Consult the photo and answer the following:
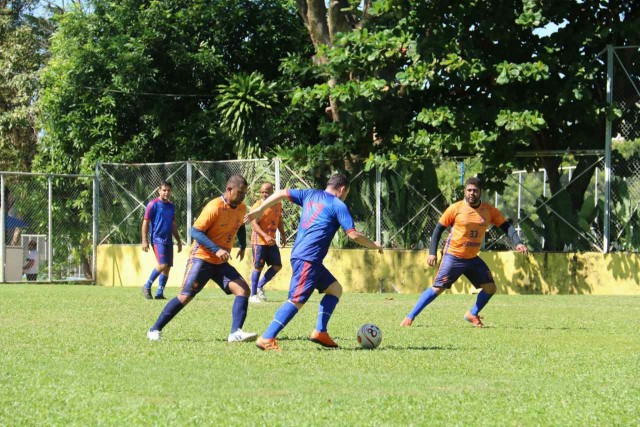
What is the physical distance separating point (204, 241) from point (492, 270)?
11.9 metres

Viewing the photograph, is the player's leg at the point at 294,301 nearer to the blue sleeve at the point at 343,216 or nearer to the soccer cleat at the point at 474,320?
the blue sleeve at the point at 343,216

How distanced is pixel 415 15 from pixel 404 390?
49.3 ft

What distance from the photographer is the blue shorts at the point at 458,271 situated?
544 inches

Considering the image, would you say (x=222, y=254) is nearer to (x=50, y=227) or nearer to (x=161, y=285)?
(x=161, y=285)

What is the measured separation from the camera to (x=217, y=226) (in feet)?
38.3

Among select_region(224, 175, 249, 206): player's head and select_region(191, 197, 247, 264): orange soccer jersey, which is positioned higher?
select_region(224, 175, 249, 206): player's head

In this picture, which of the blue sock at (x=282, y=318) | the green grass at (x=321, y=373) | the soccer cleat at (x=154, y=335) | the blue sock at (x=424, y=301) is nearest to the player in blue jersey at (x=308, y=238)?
the blue sock at (x=282, y=318)

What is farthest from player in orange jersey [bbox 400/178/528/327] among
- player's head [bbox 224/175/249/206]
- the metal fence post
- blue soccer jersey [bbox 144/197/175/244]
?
the metal fence post

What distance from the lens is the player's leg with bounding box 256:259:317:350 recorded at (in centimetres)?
1046

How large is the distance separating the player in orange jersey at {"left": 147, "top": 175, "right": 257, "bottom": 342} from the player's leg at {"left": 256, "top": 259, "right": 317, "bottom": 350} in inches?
34.5

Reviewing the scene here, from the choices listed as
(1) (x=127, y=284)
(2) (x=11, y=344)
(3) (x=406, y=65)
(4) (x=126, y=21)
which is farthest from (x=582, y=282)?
(4) (x=126, y=21)

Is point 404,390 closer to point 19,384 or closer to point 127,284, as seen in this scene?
point 19,384

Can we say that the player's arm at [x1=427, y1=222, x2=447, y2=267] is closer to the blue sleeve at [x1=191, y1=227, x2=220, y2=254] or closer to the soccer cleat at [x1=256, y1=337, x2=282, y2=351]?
the blue sleeve at [x1=191, y1=227, x2=220, y2=254]

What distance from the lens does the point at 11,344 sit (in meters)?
11.1
